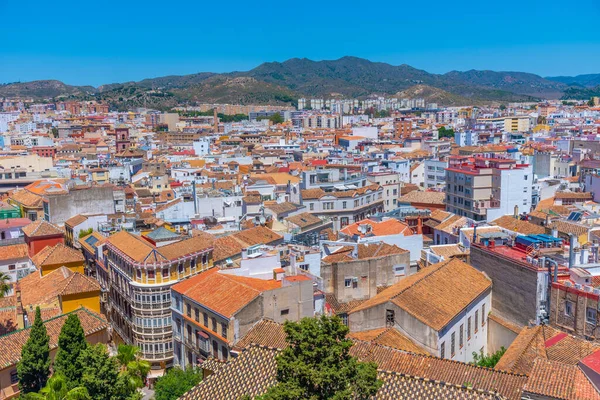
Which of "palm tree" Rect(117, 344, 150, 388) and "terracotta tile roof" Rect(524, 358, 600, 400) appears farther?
"palm tree" Rect(117, 344, 150, 388)

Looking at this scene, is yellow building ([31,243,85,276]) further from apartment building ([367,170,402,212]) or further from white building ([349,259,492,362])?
apartment building ([367,170,402,212])

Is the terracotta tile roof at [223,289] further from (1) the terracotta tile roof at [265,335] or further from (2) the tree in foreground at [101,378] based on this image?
(2) the tree in foreground at [101,378]

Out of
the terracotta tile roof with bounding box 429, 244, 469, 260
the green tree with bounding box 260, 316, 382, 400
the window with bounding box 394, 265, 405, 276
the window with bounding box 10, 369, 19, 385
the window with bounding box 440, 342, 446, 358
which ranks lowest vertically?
the window with bounding box 10, 369, 19, 385

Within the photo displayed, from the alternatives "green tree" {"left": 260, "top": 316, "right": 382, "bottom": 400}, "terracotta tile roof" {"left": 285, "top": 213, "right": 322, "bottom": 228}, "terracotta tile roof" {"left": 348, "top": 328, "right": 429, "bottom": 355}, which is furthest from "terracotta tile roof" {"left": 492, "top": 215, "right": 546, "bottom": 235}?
"green tree" {"left": 260, "top": 316, "right": 382, "bottom": 400}

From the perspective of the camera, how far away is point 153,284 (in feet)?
111

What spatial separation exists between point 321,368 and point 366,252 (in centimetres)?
1948

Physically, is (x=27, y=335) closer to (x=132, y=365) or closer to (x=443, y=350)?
(x=132, y=365)

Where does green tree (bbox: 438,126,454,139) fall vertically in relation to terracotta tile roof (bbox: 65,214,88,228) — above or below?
above

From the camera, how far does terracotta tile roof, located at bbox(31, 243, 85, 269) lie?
42.1 m

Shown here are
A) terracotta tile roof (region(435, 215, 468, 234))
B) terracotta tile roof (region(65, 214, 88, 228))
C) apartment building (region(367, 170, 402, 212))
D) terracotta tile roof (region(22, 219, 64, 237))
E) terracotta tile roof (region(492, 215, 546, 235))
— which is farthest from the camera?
apartment building (region(367, 170, 402, 212))

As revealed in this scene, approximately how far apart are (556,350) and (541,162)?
60.6 meters

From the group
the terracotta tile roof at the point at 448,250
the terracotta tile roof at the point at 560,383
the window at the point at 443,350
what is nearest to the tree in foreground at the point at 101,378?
the window at the point at 443,350

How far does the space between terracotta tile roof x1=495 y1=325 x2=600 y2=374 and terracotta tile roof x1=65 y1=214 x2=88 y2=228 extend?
34.7 m

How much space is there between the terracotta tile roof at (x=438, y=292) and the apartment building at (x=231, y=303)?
337cm
